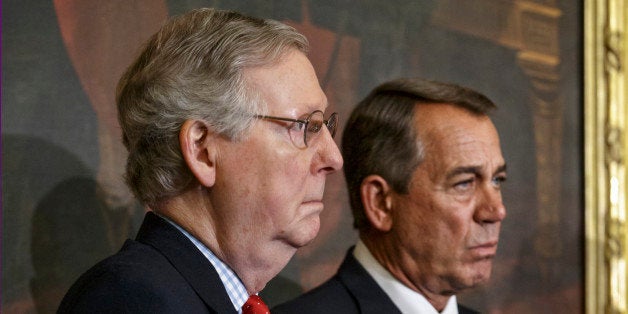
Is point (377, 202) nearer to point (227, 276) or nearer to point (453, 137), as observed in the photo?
point (453, 137)

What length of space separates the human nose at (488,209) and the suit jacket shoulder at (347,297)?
19.3 inches

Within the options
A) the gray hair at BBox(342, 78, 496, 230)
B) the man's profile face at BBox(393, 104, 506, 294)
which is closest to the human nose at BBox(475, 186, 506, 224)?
the man's profile face at BBox(393, 104, 506, 294)

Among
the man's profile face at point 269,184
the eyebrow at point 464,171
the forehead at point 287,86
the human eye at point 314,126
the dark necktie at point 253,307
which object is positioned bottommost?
the dark necktie at point 253,307

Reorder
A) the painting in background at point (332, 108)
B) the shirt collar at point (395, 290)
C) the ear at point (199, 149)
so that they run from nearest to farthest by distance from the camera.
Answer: the ear at point (199, 149) < the painting in background at point (332, 108) < the shirt collar at point (395, 290)

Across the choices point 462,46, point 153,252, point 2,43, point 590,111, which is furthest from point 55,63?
point 590,111

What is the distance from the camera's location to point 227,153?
98.9 inches

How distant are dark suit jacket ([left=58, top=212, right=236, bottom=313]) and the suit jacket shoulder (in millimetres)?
948

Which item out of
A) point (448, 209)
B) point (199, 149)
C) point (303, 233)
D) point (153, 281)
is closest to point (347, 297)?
point (448, 209)

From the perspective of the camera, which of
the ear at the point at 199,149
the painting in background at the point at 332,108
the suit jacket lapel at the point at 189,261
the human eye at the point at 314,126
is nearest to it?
the suit jacket lapel at the point at 189,261

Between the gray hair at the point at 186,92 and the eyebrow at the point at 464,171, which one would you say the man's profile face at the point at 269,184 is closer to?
the gray hair at the point at 186,92

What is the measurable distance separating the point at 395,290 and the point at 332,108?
0.95 meters

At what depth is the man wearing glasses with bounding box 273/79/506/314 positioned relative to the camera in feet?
11.4

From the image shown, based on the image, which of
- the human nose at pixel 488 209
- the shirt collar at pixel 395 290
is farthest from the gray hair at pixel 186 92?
the human nose at pixel 488 209

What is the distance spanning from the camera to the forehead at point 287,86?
255cm
